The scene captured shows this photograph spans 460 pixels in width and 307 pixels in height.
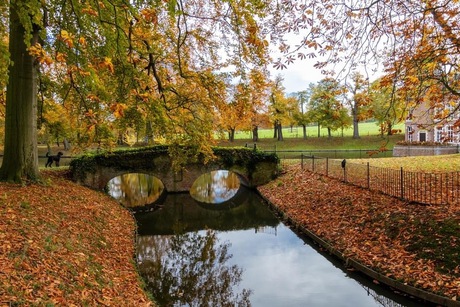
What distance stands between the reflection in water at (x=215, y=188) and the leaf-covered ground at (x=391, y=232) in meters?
8.77

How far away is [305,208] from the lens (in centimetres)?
1468

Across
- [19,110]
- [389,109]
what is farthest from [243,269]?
[19,110]

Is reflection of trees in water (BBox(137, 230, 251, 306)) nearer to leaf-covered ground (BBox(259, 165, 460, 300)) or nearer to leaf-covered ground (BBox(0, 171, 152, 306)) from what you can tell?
leaf-covered ground (BBox(0, 171, 152, 306))

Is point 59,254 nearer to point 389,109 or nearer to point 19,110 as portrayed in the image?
point 19,110

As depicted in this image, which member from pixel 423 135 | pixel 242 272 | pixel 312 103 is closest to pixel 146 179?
pixel 242 272

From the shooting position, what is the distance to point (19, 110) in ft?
35.9

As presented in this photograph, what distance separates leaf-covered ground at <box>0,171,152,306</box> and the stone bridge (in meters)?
9.06

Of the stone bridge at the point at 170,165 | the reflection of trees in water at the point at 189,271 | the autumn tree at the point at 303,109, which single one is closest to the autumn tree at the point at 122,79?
the reflection of trees in water at the point at 189,271

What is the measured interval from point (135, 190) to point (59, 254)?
20138 millimetres

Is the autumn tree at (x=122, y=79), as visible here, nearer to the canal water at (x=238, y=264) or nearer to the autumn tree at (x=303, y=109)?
the canal water at (x=238, y=264)

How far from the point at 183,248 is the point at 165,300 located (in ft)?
14.2

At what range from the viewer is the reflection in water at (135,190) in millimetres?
21875

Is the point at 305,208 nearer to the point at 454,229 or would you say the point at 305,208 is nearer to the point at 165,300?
the point at 454,229

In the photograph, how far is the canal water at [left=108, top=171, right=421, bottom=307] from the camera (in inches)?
323
